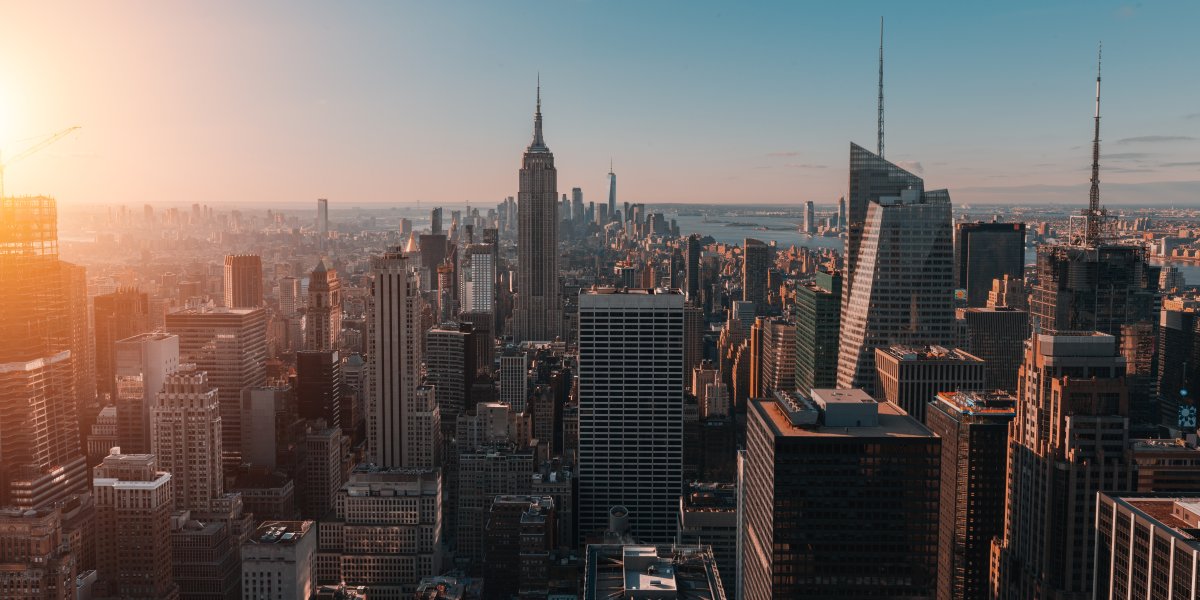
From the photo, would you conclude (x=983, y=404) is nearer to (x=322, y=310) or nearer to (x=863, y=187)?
(x=863, y=187)

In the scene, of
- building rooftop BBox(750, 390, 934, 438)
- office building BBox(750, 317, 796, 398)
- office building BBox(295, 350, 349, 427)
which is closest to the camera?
building rooftop BBox(750, 390, 934, 438)

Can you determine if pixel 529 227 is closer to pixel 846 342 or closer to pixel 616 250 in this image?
pixel 616 250

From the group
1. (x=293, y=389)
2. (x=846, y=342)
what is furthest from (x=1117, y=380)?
(x=293, y=389)

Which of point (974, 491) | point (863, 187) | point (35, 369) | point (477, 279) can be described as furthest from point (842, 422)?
point (477, 279)

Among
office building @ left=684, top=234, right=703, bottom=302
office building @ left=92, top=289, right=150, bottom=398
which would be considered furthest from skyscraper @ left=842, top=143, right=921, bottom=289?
office building @ left=684, top=234, right=703, bottom=302

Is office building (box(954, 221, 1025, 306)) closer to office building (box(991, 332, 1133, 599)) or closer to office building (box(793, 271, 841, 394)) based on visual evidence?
office building (box(793, 271, 841, 394))
